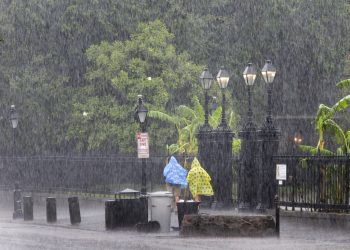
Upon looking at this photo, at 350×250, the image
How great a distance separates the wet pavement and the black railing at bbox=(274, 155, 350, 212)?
2.26 feet

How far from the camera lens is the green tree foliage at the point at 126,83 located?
43188 millimetres

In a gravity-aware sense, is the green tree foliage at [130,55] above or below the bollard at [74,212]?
above

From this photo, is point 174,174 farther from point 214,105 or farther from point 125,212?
point 214,105

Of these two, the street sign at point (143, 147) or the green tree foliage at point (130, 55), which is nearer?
the street sign at point (143, 147)

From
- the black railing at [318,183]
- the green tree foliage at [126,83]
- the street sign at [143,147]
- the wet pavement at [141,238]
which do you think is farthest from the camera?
the green tree foliage at [126,83]

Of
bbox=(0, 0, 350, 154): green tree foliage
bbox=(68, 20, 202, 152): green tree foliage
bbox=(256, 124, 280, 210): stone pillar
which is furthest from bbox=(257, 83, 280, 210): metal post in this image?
bbox=(0, 0, 350, 154): green tree foliage

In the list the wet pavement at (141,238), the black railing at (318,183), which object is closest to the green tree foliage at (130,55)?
the wet pavement at (141,238)

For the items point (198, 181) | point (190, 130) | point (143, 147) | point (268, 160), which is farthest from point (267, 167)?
point (190, 130)

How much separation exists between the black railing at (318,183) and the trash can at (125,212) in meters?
3.89

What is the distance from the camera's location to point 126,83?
141 feet

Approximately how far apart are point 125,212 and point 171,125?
70.2 feet

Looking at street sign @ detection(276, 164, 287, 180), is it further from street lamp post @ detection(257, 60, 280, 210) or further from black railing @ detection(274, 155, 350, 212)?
street lamp post @ detection(257, 60, 280, 210)

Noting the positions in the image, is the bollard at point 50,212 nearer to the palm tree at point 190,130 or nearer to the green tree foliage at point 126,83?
the palm tree at point 190,130

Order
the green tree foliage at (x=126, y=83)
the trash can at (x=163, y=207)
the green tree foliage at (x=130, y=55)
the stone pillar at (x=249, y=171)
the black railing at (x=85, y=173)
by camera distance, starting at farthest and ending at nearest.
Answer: the green tree foliage at (x=130, y=55)
the green tree foliage at (x=126, y=83)
the black railing at (x=85, y=173)
the stone pillar at (x=249, y=171)
the trash can at (x=163, y=207)
